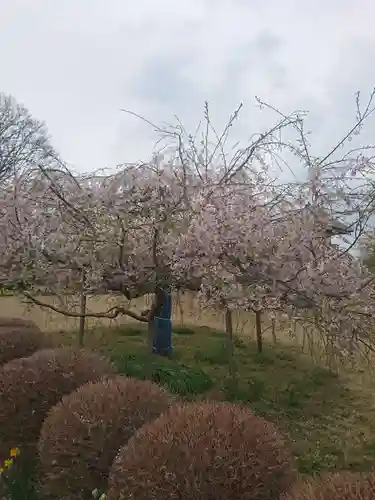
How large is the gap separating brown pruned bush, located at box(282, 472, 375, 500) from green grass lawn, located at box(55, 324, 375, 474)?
2932mm

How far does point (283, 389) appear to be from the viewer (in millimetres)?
7102

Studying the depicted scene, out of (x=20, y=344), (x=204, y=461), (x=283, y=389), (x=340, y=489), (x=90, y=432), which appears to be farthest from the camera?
(x=283, y=389)

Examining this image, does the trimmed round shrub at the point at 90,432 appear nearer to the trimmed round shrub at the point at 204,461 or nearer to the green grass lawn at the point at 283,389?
the trimmed round shrub at the point at 204,461

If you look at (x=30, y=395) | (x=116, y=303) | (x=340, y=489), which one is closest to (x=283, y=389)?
(x=116, y=303)

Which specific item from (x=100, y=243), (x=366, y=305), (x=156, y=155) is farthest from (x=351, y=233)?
(x=100, y=243)

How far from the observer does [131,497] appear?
8.11 feet

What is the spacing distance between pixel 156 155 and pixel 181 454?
3.97m

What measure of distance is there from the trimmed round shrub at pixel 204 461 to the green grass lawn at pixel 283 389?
2368mm

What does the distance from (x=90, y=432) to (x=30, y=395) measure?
103 cm

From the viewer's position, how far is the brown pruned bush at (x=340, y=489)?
175 centimetres

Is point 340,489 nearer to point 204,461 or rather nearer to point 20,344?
point 204,461

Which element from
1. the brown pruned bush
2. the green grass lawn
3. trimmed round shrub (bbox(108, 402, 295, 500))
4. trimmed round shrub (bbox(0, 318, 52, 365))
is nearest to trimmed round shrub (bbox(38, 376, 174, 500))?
trimmed round shrub (bbox(108, 402, 295, 500))

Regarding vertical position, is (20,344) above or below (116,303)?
below

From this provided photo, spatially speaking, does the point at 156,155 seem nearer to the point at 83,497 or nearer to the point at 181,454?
the point at 83,497
